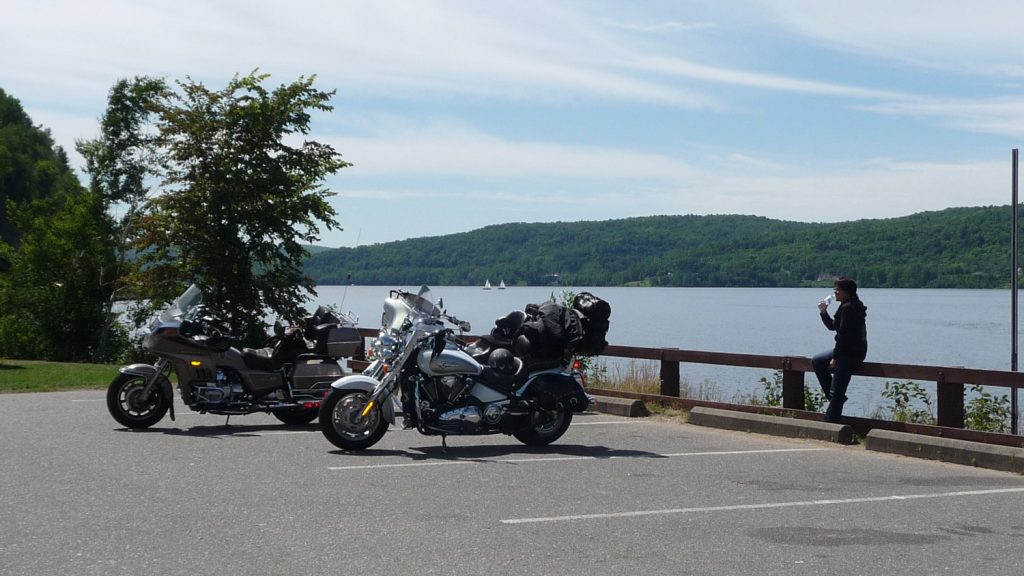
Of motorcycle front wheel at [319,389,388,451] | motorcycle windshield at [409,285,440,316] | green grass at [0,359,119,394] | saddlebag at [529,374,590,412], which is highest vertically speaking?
motorcycle windshield at [409,285,440,316]

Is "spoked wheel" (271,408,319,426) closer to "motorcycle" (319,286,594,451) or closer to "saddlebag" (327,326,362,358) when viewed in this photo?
"saddlebag" (327,326,362,358)

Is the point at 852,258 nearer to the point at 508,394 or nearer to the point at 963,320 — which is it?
the point at 963,320

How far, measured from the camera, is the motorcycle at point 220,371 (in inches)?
496

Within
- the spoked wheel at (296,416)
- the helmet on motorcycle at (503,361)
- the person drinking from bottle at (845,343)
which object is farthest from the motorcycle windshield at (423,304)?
the person drinking from bottle at (845,343)

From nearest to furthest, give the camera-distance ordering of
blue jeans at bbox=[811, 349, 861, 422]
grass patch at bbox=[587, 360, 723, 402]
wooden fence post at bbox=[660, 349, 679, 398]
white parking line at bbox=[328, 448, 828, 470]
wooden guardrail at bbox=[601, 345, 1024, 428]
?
1. white parking line at bbox=[328, 448, 828, 470]
2. wooden guardrail at bbox=[601, 345, 1024, 428]
3. blue jeans at bbox=[811, 349, 861, 422]
4. wooden fence post at bbox=[660, 349, 679, 398]
5. grass patch at bbox=[587, 360, 723, 402]

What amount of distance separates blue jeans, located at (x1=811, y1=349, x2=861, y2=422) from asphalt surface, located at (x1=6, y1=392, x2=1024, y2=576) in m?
0.61

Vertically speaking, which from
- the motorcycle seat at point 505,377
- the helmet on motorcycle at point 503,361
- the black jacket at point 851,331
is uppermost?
the black jacket at point 851,331

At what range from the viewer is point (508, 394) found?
37.6ft

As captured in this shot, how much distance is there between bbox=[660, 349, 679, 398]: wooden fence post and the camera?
15.0 metres

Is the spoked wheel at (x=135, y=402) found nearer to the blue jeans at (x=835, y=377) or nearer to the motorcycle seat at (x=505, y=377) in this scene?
the motorcycle seat at (x=505, y=377)

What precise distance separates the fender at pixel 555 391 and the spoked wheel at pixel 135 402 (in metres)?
4.28

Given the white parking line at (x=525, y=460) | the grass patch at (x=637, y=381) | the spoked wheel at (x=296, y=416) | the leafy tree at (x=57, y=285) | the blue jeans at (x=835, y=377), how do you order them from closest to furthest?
the white parking line at (x=525, y=460)
the blue jeans at (x=835, y=377)
the spoked wheel at (x=296, y=416)
the grass patch at (x=637, y=381)
the leafy tree at (x=57, y=285)

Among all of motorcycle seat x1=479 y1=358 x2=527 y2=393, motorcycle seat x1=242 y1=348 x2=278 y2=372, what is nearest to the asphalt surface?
motorcycle seat x1=479 y1=358 x2=527 y2=393

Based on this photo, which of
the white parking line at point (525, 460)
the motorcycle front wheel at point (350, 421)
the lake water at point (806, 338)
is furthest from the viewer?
the lake water at point (806, 338)
